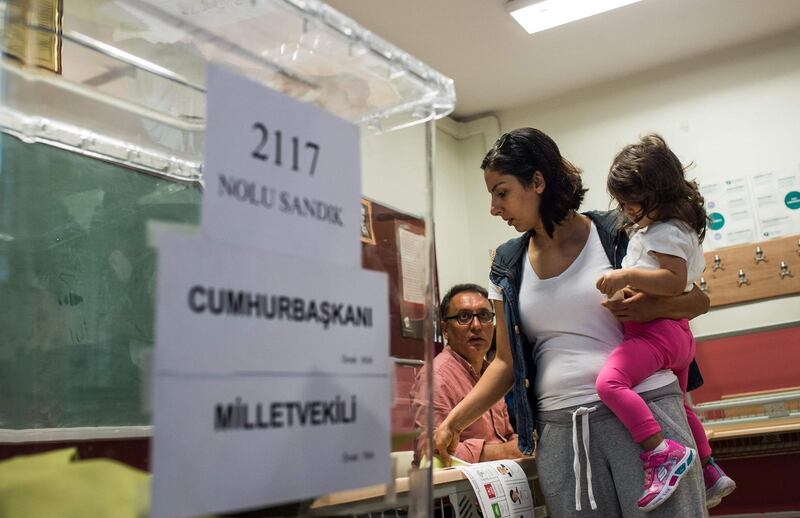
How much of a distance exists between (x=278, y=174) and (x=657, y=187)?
4.51 feet

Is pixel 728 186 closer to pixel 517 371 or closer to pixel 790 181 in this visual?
pixel 790 181

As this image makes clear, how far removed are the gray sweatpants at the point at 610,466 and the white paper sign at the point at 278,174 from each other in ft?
3.68

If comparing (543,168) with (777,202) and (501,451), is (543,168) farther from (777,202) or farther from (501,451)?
(777,202)

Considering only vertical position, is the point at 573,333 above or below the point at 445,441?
above

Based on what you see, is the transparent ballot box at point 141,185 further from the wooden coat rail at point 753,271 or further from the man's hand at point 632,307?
the wooden coat rail at point 753,271

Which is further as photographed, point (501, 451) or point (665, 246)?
point (501, 451)

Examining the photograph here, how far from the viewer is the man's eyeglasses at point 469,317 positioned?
2936 millimetres

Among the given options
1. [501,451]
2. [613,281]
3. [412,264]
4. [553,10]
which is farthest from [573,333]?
[553,10]

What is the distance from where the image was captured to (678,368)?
1549mm

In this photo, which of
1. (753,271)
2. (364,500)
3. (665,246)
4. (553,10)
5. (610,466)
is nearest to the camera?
(364,500)

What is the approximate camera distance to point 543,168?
162 cm

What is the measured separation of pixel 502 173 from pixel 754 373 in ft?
8.56

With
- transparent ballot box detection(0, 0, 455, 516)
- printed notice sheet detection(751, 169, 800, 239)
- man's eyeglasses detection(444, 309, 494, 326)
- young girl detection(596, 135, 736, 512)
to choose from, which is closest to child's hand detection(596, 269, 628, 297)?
young girl detection(596, 135, 736, 512)

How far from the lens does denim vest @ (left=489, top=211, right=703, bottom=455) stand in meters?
1.53
